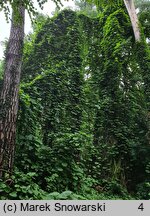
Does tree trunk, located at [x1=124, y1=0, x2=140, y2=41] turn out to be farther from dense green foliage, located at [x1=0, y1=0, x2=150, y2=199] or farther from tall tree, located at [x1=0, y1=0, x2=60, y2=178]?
tall tree, located at [x1=0, y1=0, x2=60, y2=178]

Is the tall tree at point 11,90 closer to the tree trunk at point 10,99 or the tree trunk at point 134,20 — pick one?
the tree trunk at point 10,99

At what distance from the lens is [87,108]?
10.6m

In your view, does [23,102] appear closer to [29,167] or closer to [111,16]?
[29,167]

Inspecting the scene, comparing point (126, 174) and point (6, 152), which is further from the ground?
point (6, 152)

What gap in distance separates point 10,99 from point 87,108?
19.1ft

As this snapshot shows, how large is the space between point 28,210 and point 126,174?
274 inches

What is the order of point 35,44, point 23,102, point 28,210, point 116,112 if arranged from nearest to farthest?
point 28,210, point 23,102, point 116,112, point 35,44

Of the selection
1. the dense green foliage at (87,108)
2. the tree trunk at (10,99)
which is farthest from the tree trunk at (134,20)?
the tree trunk at (10,99)

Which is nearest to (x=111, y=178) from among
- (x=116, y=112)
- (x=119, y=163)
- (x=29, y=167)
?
(x=119, y=163)

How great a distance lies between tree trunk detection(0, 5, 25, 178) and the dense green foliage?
1.10m

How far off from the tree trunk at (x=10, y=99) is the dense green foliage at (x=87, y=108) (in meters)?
1.10

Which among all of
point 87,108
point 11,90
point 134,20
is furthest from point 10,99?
point 134,20

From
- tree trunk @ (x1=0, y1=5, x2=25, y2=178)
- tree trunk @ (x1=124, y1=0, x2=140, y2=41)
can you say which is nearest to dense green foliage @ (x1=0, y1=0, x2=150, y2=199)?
tree trunk @ (x1=124, y1=0, x2=140, y2=41)

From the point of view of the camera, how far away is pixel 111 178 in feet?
30.5
